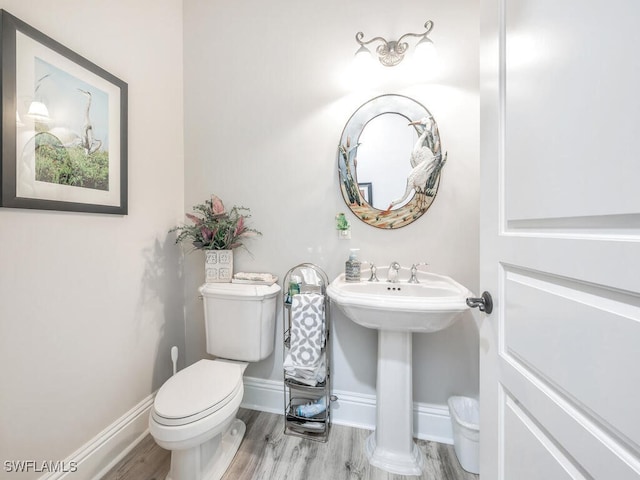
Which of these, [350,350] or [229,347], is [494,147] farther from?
[229,347]

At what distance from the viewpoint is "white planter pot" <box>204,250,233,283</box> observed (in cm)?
161

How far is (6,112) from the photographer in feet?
2.97

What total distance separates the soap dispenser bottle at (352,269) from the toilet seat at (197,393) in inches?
29.7

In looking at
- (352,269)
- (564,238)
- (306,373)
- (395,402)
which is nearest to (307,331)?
(306,373)

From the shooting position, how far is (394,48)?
57.2 inches

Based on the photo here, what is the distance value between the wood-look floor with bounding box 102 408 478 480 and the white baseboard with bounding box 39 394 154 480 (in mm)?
40

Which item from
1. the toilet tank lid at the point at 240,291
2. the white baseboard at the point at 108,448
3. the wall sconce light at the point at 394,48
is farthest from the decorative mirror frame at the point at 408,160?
the white baseboard at the point at 108,448

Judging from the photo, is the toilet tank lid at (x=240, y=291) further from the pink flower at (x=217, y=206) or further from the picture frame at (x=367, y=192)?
the picture frame at (x=367, y=192)

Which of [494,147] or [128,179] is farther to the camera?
[128,179]

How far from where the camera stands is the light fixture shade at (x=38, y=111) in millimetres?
985

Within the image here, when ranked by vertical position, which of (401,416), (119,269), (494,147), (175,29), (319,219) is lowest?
(401,416)

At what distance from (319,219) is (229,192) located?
0.64 meters

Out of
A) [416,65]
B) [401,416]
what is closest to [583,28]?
[416,65]

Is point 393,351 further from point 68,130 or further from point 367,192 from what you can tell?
point 68,130
